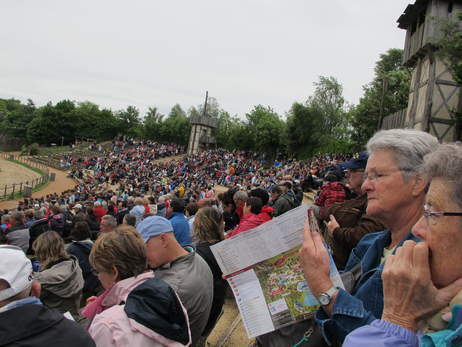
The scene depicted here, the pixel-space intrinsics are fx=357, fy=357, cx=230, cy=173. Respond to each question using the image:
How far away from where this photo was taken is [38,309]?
6.26 ft

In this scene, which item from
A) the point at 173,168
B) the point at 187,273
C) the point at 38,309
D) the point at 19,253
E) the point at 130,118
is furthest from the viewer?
the point at 130,118

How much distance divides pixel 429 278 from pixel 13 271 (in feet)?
6.94

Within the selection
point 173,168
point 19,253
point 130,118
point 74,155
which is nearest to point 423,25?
point 19,253

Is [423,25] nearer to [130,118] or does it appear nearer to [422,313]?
[422,313]

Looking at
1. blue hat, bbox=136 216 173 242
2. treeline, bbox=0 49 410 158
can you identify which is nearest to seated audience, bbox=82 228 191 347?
blue hat, bbox=136 216 173 242

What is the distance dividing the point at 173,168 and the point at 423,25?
28881 mm

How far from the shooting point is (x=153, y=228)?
9.89 ft

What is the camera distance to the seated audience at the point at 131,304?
2.11 metres

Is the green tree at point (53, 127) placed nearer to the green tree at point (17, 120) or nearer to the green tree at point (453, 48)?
the green tree at point (17, 120)

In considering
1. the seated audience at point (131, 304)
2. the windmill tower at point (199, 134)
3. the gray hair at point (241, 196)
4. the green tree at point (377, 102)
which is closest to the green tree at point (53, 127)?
the windmill tower at point (199, 134)

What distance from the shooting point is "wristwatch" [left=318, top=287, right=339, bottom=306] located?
1656mm

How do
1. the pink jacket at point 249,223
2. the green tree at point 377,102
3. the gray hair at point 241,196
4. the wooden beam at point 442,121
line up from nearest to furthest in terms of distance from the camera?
1. the pink jacket at point 249,223
2. the gray hair at point 241,196
3. the wooden beam at point 442,121
4. the green tree at point 377,102

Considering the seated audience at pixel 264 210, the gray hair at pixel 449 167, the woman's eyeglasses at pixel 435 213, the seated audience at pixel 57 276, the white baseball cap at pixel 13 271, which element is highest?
the gray hair at pixel 449 167

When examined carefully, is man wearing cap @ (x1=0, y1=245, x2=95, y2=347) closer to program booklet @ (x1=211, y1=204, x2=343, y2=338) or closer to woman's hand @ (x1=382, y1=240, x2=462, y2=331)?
program booklet @ (x1=211, y1=204, x2=343, y2=338)
